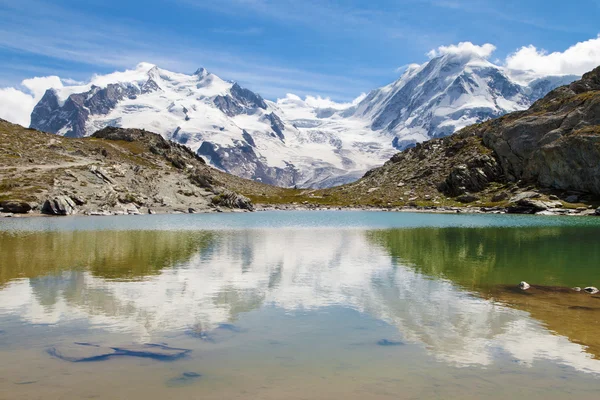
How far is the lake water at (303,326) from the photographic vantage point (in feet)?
55.6

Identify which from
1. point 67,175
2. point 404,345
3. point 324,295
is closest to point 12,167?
point 67,175

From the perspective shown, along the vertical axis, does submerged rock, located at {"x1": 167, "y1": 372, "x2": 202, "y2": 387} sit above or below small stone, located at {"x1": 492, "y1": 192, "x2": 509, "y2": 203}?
below

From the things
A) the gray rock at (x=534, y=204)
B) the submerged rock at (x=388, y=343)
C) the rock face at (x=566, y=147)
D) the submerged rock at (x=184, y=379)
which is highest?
the rock face at (x=566, y=147)

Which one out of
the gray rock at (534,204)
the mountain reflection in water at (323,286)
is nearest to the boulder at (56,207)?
the mountain reflection in water at (323,286)

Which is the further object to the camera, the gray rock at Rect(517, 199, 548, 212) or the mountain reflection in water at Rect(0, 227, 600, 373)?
the gray rock at Rect(517, 199, 548, 212)

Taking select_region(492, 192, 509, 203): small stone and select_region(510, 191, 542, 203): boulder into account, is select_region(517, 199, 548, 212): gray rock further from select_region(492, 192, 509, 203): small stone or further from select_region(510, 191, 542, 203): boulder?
select_region(492, 192, 509, 203): small stone

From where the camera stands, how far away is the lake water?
16.9m

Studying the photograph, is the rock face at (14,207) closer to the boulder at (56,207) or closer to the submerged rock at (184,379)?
the boulder at (56,207)

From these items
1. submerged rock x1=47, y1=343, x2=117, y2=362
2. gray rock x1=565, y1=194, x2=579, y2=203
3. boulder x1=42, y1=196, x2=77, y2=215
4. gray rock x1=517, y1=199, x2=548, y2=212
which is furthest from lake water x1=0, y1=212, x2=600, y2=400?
gray rock x1=565, y1=194, x2=579, y2=203

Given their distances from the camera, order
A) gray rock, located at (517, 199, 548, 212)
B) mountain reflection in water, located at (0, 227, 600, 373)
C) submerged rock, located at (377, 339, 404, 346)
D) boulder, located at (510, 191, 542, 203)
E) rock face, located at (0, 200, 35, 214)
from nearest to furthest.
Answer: submerged rock, located at (377, 339, 404, 346) → mountain reflection in water, located at (0, 227, 600, 373) → rock face, located at (0, 200, 35, 214) → gray rock, located at (517, 199, 548, 212) → boulder, located at (510, 191, 542, 203)

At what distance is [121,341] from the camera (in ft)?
71.3

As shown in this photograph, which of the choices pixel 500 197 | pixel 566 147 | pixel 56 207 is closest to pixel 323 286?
pixel 56 207

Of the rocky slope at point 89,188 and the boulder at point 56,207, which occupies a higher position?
the rocky slope at point 89,188

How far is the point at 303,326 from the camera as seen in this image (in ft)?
81.1
